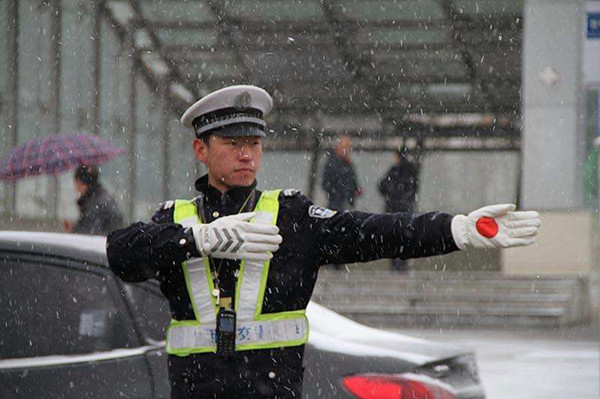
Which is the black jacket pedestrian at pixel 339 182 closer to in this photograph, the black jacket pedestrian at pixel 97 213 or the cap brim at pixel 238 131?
the black jacket pedestrian at pixel 97 213

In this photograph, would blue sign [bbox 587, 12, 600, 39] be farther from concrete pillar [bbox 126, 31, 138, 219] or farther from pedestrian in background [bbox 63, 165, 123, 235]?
concrete pillar [bbox 126, 31, 138, 219]

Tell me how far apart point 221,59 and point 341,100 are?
270 cm

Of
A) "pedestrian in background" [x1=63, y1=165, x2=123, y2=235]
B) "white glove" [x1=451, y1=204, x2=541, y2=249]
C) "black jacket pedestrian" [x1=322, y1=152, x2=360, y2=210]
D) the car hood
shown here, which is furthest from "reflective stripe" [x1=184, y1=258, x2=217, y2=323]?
"black jacket pedestrian" [x1=322, y1=152, x2=360, y2=210]

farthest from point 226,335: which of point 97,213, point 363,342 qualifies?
point 97,213

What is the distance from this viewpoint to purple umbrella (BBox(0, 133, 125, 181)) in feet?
44.6

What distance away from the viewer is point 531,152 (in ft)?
69.1

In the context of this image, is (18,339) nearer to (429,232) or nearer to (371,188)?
(429,232)

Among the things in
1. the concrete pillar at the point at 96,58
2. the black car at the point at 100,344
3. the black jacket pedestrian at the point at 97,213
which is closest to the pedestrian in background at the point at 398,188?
the concrete pillar at the point at 96,58

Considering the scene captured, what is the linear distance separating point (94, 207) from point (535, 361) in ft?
13.9

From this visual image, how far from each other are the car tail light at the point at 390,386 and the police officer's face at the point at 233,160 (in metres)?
1.03

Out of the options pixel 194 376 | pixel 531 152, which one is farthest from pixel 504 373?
pixel 531 152

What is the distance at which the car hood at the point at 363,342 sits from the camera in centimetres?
489

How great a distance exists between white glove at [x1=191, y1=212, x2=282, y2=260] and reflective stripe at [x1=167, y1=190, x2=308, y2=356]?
0.54 ft

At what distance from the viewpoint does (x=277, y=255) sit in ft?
12.8
